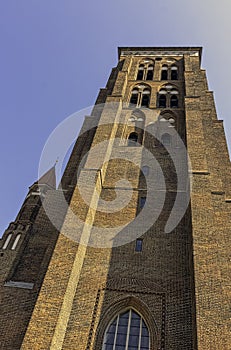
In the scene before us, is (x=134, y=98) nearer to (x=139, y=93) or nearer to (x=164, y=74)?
(x=139, y=93)

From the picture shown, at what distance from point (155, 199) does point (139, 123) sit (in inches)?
267

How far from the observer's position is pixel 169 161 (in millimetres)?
17516

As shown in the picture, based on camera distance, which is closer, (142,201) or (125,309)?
(125,309)

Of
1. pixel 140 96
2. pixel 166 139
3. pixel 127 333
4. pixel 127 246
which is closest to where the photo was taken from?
pixel 127 333

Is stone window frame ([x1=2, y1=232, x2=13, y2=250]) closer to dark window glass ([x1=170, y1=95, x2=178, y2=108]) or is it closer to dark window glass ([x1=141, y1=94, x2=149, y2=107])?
dark window glass ([x1=141, y1=94, x2=149, y2=107])

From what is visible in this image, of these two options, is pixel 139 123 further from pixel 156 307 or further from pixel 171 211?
pixel 156 307

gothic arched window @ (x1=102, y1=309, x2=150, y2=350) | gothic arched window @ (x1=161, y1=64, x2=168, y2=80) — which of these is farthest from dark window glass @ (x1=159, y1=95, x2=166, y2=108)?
gothic arched window @ (x1=102, y1=309, x2=150, y2=350)

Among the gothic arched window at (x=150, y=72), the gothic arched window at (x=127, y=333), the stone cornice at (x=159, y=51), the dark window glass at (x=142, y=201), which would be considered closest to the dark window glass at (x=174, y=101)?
the gothic arched window at (x=150, y=72)

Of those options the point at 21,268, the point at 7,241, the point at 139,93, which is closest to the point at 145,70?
the point at 139,93

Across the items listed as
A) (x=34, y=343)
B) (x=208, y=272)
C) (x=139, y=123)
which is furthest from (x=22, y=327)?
(x=139, y=123)

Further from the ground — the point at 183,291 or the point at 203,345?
the point at 183,291

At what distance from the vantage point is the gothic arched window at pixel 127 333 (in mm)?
10625

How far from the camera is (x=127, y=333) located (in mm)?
10938

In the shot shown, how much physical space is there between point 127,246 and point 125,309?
2.45 meters
